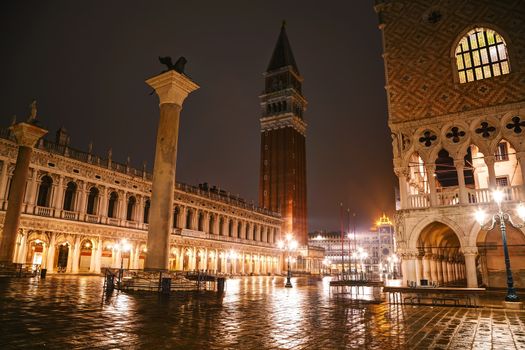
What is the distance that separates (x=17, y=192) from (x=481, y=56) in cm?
2632

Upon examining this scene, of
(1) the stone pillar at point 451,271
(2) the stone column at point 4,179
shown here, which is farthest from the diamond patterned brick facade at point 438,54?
(2) the stone column at point 4,179

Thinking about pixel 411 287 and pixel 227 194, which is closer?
pixel 411 287

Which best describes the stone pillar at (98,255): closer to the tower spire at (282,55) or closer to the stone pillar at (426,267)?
the stone pillar at (426,267)

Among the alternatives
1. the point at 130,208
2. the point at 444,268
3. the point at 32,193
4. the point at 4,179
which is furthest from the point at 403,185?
the point at 130,208

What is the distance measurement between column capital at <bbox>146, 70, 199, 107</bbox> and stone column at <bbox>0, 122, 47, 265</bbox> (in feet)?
31.6

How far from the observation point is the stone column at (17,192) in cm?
1962

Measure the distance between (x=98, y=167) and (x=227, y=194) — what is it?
24.3m

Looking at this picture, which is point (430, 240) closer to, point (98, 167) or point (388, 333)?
point (388, 333)

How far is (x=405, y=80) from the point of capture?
20.8 m

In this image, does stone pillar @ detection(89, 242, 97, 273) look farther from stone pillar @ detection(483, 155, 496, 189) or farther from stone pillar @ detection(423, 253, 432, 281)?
stone pillar @ detection(483, 155, 496, 189)

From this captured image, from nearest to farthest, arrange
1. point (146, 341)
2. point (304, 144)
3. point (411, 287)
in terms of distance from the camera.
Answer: point (146, 341) < point (411, 287) < point (304, 144)

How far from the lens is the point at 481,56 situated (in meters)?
19.6

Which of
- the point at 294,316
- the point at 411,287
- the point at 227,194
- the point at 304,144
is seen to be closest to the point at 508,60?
the point at 411,287

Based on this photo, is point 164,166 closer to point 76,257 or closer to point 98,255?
point 76,257
